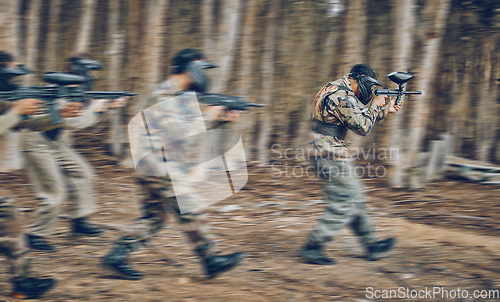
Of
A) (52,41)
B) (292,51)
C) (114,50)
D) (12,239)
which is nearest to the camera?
(12,239)

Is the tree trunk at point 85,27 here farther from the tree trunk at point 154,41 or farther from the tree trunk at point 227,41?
the tree trunk at point 227,41

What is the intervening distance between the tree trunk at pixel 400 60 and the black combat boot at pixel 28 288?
12.5ft

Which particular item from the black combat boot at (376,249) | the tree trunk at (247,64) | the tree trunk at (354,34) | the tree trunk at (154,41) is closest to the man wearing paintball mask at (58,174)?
the tree trunk at (154,41)

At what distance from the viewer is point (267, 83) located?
6.59 metres

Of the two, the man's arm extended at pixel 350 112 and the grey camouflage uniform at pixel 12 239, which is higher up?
the man's arm extended at pixel 350 112

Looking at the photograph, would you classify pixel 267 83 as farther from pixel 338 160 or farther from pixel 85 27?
pixel 338 160

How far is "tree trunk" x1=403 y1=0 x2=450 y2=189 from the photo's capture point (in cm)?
578

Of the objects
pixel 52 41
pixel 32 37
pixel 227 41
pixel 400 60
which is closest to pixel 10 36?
pixel 32 37

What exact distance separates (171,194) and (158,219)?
27 cm

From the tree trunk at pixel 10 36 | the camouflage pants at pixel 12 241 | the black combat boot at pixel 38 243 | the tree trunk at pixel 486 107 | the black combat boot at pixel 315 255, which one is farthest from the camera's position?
the tree trunk at pixel 10 36

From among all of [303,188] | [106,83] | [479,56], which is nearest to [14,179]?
[106,83]

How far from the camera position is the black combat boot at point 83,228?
4766mm

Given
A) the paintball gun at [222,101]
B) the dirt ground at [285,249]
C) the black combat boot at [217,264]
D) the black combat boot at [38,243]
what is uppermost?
the paintball gun at [222,101]

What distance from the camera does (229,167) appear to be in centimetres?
599
